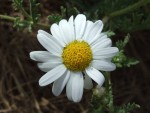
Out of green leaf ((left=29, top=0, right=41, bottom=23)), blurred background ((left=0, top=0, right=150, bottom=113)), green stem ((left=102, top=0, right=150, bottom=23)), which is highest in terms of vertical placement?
green leaf ((left=29, top=0, right=41, bottom=23))

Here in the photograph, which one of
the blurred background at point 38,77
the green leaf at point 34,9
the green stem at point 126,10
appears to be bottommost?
the blurred background at point 38,77

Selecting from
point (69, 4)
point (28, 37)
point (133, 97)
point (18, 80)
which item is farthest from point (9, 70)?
point (133, 97)

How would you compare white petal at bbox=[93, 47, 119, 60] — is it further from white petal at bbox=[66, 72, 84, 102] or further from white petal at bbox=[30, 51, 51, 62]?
white petal at bbox=[30, 51, 51, 62]

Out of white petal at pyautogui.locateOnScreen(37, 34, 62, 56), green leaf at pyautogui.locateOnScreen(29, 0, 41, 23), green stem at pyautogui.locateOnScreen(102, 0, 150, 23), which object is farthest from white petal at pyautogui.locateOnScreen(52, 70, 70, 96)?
green stem at pyautogui.locateOnScreen(102, 0, 150, 23)

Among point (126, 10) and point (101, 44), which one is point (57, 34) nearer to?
point (101, 44)

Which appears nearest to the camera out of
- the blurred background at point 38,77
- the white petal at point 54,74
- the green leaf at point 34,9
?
the white petal at point 54,74

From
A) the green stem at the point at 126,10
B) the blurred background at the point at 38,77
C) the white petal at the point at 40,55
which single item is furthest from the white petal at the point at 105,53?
the blurred background at the point at 38,77

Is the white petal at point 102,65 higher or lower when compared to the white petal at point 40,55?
lower

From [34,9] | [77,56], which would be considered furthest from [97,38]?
[34,9]

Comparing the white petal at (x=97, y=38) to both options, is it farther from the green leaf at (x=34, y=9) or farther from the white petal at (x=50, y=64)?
the green leaf at (x=34, y=9)
